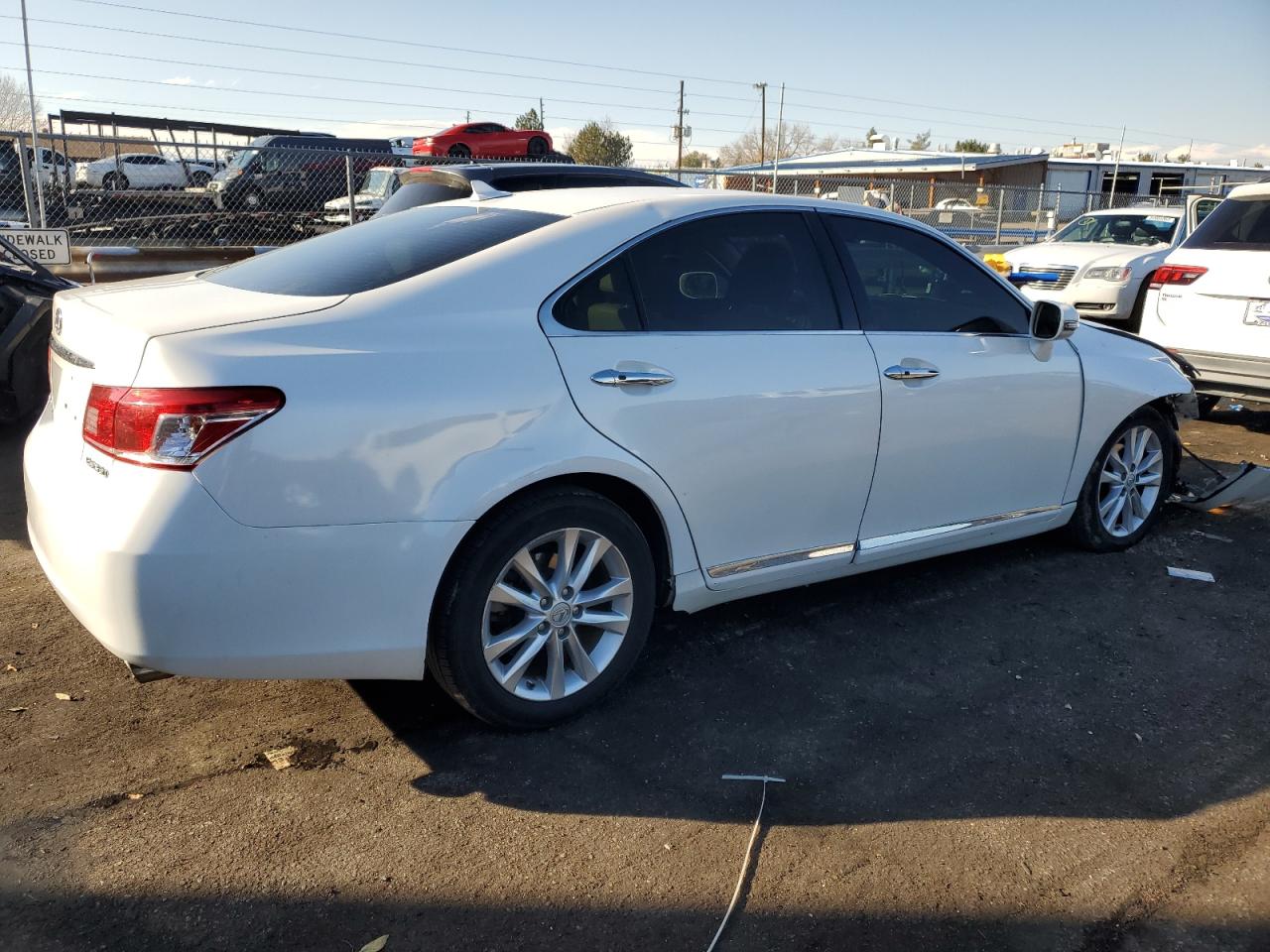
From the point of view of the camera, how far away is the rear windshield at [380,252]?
3283 mm

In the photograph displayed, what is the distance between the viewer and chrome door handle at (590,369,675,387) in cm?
325

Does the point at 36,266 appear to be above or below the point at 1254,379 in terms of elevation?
above

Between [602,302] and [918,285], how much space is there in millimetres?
1577

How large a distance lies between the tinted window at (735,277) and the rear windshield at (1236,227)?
5066mm

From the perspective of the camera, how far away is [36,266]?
6973 millimetres

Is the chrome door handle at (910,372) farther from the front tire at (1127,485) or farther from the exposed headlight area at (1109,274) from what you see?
the exposed headlight area at (1109,274)

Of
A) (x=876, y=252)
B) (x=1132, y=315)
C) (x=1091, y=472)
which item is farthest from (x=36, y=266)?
(x=1132, y=315)

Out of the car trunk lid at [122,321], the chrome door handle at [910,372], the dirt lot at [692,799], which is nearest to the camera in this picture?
the dirt lot at [692,799]

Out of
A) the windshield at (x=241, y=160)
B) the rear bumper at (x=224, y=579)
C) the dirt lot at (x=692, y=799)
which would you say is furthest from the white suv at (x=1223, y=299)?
the windshield at (x=241, y=160)

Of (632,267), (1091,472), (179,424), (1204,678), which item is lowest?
(1204,678)

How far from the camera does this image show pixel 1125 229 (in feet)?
42.1

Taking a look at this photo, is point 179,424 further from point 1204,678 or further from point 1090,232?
point 1090,232

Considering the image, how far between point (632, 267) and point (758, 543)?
3.53 feet

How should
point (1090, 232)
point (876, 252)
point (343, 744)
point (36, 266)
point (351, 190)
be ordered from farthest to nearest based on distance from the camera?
point (1090, 232)
point (351, 190)
point (36, 266)
point (876, 252)
point (343, 744)
